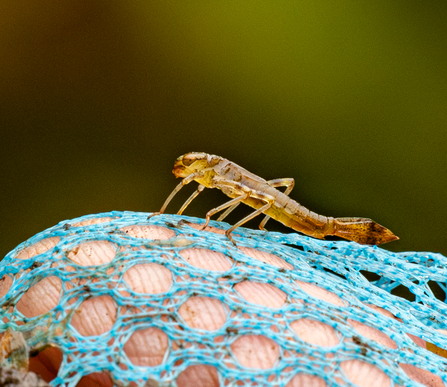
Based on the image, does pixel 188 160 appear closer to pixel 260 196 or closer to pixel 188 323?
pixel 260 196

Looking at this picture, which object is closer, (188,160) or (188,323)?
(188,323)

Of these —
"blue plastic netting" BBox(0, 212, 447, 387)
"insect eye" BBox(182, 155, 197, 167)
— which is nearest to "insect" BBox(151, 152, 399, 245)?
"insect eye" BBox(182, 155, 197, 167)

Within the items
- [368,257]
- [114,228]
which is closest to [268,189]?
[368,257]

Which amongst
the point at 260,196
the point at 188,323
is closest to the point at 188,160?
the point at 260,196

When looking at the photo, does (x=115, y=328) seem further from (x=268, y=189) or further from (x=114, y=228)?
(x=268, y=189)

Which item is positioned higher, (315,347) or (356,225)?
(356,225)
